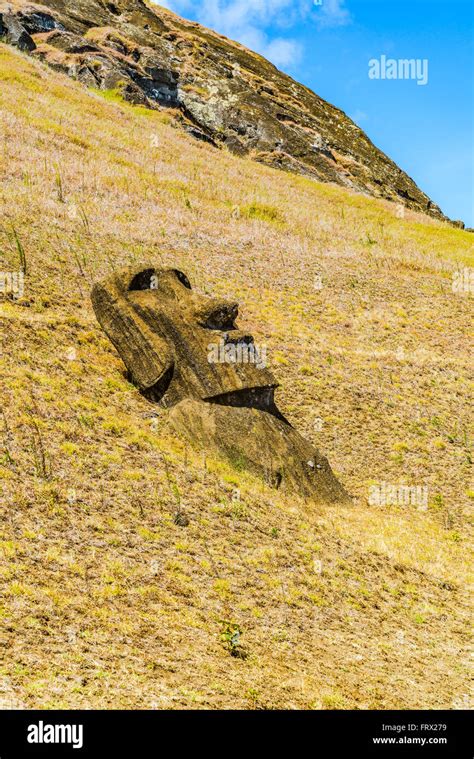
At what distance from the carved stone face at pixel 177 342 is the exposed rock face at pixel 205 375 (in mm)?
26

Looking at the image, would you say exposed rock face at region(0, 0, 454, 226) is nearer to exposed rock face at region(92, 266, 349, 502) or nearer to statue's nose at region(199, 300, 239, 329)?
exposed rock face at region(92, 266, 349, 502)

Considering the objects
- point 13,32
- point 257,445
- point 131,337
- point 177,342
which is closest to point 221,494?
point 257,445

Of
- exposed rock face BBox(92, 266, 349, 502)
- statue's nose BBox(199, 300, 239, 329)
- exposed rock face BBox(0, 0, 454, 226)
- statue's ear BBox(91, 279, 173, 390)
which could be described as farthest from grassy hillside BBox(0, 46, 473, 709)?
exposed rock face BBox(0, 0, 454, 226)

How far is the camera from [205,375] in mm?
14914

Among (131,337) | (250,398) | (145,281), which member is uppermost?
(145,281)

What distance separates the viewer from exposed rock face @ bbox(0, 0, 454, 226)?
61.9 meters

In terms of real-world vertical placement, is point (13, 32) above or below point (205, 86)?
below

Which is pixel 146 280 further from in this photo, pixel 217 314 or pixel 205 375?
pixel 205 375

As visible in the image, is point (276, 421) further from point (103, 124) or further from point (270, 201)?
point (103, 124)

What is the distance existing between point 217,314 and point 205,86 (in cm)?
6588

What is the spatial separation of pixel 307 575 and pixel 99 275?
13.9 meters

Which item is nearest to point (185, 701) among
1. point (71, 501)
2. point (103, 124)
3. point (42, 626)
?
point (42, 626)

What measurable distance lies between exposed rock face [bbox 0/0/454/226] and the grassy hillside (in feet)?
123

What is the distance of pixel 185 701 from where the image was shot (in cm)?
625
